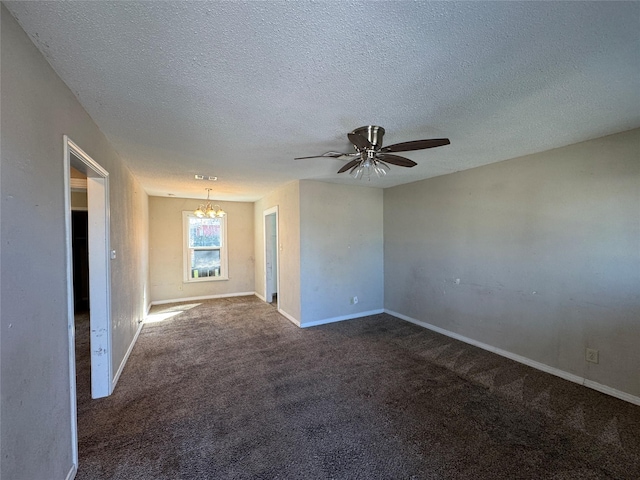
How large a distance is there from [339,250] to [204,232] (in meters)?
3.62

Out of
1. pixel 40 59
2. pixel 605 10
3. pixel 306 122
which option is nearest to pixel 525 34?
pixel 605 10

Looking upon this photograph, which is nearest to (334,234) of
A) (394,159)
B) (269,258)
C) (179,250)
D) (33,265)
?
(269,258)

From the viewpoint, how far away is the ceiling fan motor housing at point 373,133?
2.23 m

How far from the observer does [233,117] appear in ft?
6.82

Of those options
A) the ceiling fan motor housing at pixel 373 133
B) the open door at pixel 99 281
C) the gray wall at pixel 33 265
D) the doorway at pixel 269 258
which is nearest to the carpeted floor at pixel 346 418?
the open door at pixel 99 281

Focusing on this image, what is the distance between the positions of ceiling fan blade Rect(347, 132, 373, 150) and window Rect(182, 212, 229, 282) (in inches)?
204

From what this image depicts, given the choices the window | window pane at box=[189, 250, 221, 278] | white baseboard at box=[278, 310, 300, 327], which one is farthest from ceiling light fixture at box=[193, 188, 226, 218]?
white baseboard at box=[278, 310, 300, 327]

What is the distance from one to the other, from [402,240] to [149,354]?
4.19 m

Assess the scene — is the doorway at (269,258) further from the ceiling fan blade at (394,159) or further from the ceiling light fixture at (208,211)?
the ceiling fan blade at (394,159)

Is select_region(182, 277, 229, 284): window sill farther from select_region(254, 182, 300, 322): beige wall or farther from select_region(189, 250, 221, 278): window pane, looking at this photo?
select_region(254, 182, 300, 322): beige wall

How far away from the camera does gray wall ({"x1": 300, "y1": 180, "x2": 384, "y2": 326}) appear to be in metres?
4.39

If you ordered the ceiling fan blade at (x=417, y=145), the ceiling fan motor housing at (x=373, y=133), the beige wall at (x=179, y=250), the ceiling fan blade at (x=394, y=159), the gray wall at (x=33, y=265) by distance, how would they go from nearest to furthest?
the gray wall at (x=33, y=265)
the ceiling fan blade at (x=417, y=145)
the ceiling fan motor housing at (x=373, y=133)
the ceiling fan blade at (x=394, y=159)
the beige wall at (x=179, y=250)

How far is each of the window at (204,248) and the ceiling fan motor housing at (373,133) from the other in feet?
16.8

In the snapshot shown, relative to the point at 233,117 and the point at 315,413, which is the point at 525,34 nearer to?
the point at 233,117
